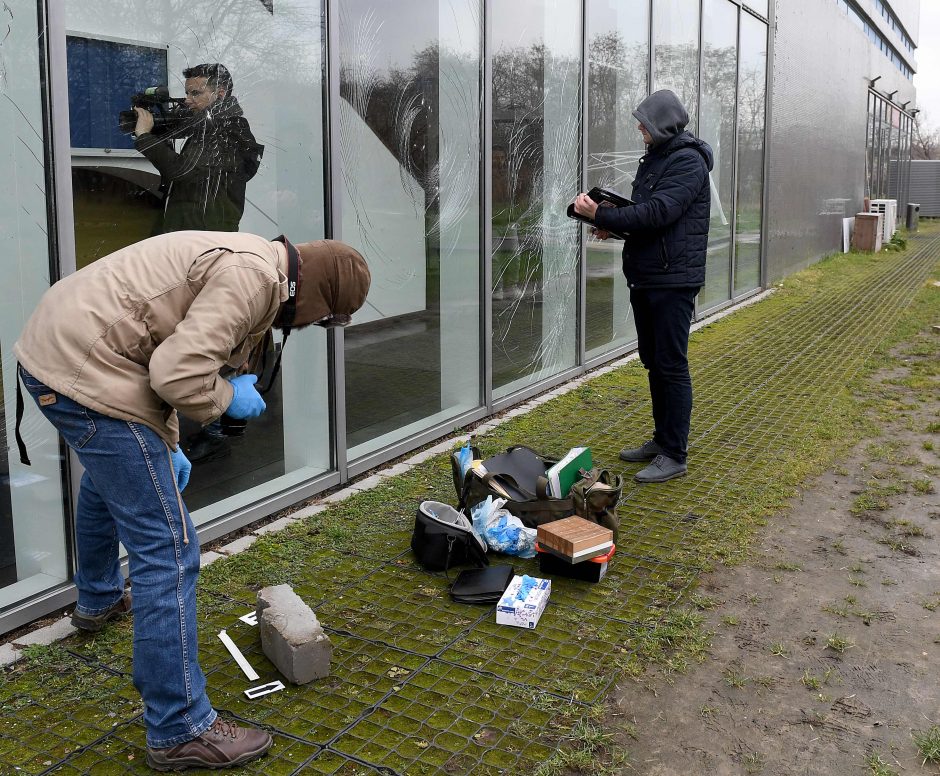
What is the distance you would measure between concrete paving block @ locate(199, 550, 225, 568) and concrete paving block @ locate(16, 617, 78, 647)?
2.14 feet

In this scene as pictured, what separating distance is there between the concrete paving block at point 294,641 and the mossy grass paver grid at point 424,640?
0.06 metres

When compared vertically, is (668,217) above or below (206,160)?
below

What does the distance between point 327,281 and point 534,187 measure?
4.74 metres

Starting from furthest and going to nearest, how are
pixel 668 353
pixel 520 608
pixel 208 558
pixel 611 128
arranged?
pixel 611 128
pixel 668 353
pixel 208 558
pixel 520 608

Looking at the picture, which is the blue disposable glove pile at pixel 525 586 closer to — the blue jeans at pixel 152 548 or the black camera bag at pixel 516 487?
the black camera bag at pixel 516 487

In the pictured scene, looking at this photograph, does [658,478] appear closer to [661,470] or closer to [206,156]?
[661,470]

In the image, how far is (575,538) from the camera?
411 cm

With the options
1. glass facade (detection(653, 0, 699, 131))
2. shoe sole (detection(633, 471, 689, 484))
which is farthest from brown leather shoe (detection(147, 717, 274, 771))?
glass facade (detection(653, 0, 699, 131))

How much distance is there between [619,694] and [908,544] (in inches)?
82.1

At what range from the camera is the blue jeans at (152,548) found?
2672 mm

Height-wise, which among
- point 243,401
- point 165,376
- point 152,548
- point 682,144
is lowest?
point 152,548

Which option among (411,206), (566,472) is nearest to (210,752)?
(566,472)

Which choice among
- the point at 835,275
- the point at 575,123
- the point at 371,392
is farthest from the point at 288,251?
the point at 835,275

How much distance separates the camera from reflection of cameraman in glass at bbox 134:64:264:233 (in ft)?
13.8
